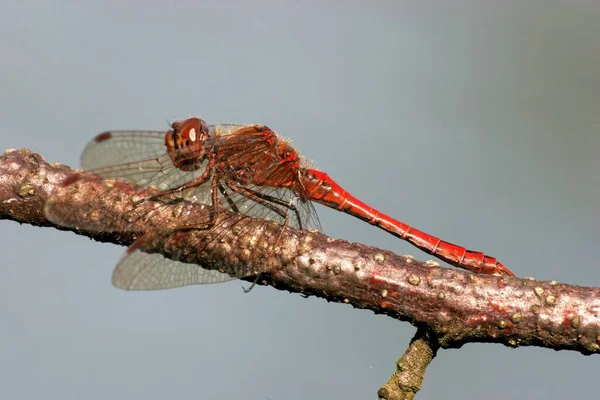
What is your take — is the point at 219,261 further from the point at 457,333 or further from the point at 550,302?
the point at 550,302

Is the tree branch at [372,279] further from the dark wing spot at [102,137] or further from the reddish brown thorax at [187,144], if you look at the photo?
the reddish brown thorax at [187,144]

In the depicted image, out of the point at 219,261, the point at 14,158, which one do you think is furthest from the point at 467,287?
the point at 14,158

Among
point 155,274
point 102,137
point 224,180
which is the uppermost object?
point 224,180

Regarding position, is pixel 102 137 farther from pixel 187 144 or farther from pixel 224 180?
pixel 224 180

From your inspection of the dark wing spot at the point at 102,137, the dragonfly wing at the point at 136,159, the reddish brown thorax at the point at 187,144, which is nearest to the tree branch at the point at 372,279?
the dragonfly wing at the point at 136,159

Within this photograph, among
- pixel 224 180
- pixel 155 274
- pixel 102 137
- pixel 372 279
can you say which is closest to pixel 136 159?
pixel 102 137

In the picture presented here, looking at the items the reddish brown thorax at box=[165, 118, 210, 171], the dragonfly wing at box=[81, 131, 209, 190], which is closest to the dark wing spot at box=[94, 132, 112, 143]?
the dragonfly wing at box=[81, 131, 209, 190]
